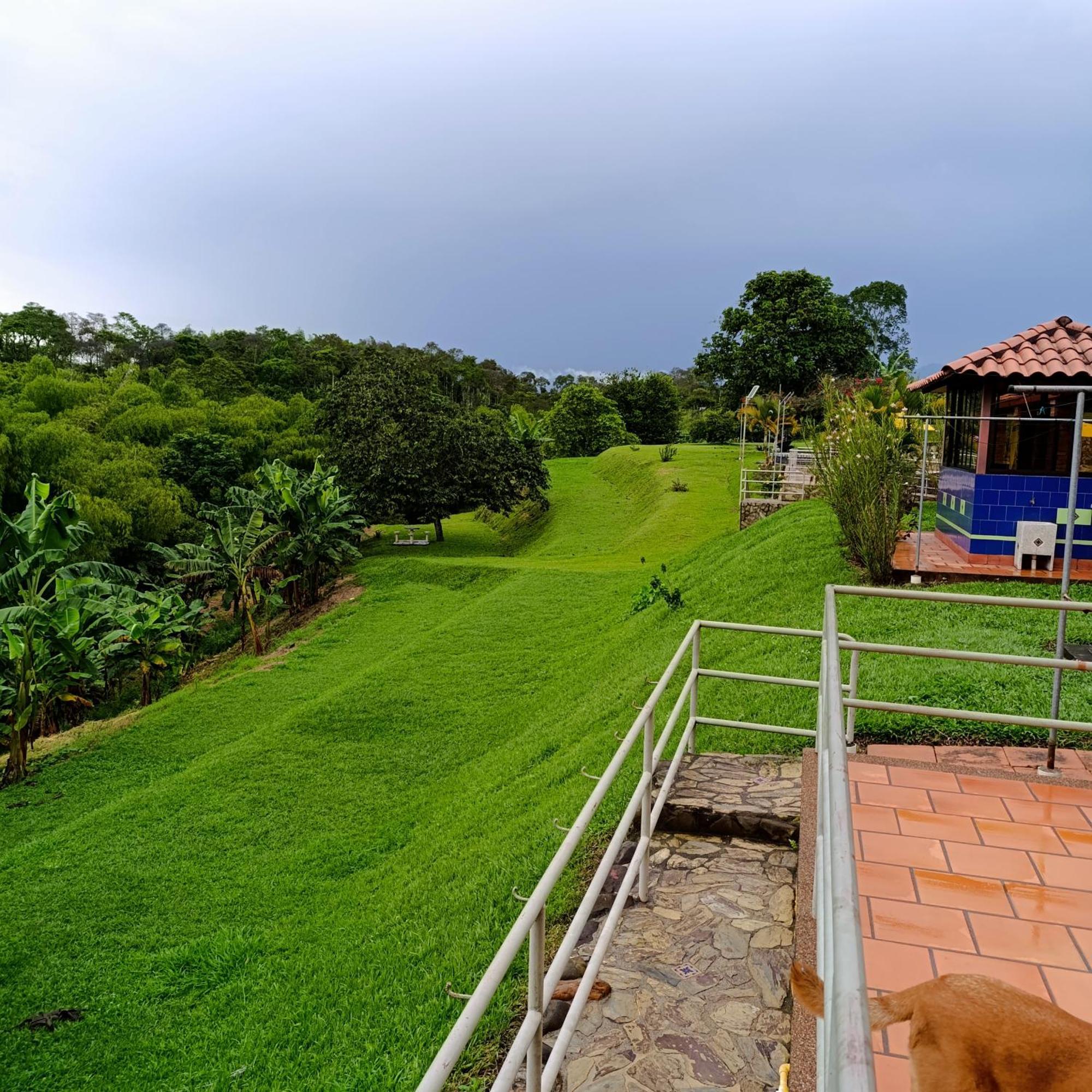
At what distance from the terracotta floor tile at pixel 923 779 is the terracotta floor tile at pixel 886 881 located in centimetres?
101

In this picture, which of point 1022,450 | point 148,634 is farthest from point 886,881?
point 148,634

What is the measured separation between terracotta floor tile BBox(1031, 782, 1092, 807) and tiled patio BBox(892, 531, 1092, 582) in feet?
20.1

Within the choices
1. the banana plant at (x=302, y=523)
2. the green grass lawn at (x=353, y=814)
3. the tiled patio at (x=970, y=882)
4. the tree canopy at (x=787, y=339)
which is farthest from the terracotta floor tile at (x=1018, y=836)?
the tree canopy at (x=787, y=339)

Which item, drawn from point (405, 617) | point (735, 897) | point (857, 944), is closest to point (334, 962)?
point (735, 897)

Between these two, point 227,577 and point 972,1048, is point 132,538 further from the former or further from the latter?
point 972,1048

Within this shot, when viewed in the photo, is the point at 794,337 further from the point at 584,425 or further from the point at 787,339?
the point at 584,425

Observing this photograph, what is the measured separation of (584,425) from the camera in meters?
50.9

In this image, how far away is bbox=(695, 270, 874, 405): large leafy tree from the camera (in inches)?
1569

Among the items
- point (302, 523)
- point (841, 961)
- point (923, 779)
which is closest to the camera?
point (841, 961)

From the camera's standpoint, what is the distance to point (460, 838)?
23.4 ft

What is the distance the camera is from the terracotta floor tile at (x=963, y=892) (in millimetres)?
3529

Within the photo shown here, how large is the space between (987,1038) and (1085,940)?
181 cm

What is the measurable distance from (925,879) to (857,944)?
301 cm

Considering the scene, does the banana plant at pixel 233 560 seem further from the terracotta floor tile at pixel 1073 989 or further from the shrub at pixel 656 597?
the terracotta floor tile at pixel 1073 989
